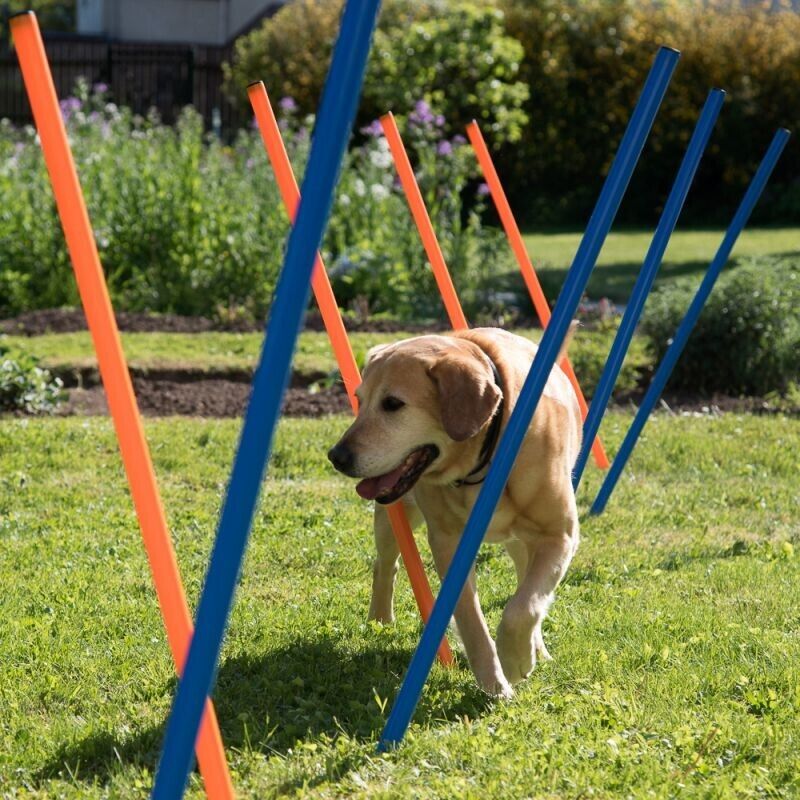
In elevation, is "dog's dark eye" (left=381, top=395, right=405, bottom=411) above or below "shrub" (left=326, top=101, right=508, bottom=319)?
A: above

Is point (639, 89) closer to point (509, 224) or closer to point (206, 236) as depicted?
point (206, 236)

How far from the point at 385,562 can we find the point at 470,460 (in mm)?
733

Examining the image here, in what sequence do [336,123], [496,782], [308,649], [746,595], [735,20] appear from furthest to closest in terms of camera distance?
[735,20], [746,595], [308,649], [496,782], [336,123]

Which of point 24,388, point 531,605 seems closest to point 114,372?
point 531,605

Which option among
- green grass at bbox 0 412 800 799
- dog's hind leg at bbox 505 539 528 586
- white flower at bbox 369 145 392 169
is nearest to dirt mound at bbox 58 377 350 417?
green grass at bbox 0 412 800 799

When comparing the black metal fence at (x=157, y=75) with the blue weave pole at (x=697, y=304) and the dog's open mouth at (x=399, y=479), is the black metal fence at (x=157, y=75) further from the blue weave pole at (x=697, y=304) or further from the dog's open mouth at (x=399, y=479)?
→ the dog's open mouth at (x=399, y=479)

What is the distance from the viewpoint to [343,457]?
3984 millimetres

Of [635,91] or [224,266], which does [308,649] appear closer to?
[224,266]

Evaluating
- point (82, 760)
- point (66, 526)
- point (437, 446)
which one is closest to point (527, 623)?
point (437, 446)

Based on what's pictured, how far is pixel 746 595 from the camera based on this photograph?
5016 millimetres

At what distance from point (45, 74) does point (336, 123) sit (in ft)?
2.85

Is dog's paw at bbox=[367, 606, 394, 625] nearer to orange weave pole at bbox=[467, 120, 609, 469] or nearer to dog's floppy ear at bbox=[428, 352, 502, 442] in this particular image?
dog's floppy ear at bbox=[428, 352, 502, 442]

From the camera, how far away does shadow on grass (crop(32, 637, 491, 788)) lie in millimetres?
3559

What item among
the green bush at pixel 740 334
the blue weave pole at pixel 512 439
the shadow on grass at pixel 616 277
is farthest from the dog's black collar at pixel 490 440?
the shadow on grass at pixel 616 277
